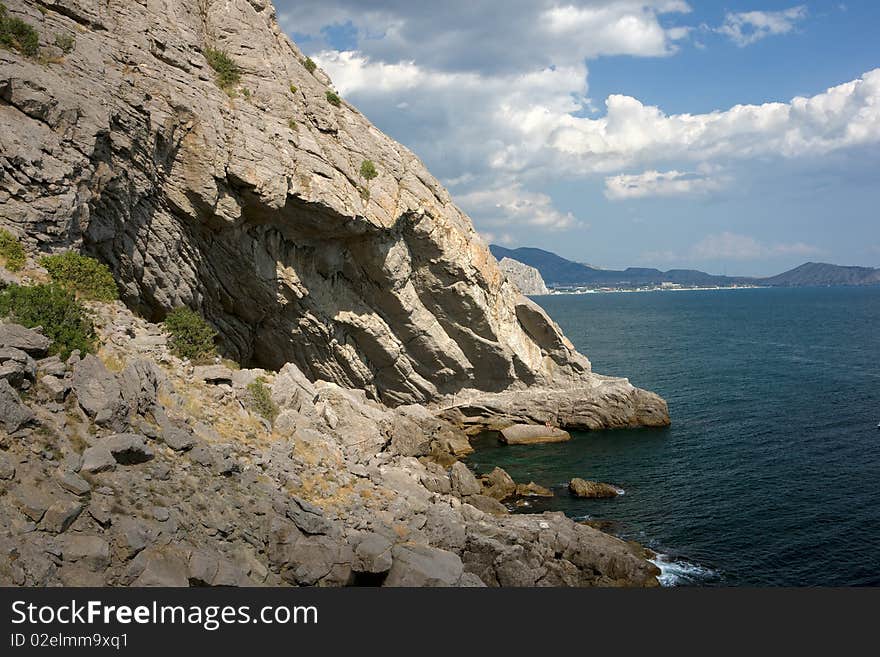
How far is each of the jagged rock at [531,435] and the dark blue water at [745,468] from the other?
135 cm

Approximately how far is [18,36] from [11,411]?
20.5m

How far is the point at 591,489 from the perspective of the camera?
38.1 m

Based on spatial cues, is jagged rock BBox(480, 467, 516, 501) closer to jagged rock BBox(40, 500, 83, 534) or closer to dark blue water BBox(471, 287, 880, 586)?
dark blue water BBox(471, 287, 880, 586)

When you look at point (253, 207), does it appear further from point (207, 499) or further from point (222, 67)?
point (207, 499)

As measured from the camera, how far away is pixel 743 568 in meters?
28.3

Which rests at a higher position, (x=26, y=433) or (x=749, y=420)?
(x=26, y=433)

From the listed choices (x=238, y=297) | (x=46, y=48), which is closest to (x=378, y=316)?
(x=238, y=297)

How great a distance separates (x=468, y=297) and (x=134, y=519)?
36487 millimetres

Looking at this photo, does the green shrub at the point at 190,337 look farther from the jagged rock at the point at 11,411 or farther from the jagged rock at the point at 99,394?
the jagged rock at the point at 11,411

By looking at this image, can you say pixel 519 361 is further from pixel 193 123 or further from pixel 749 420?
pixel 193 123

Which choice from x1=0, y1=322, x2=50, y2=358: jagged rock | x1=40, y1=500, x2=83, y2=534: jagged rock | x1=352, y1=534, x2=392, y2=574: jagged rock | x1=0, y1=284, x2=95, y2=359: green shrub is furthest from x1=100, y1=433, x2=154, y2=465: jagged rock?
x1=352, y1=534, x2=392, y2=574: jagged rock

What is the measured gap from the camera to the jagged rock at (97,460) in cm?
1602

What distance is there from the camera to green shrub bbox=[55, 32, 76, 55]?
91.6ft

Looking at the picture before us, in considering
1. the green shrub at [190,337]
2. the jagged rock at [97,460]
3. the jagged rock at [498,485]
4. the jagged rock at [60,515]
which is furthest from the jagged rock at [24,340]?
the jagged rock at [498,485]
